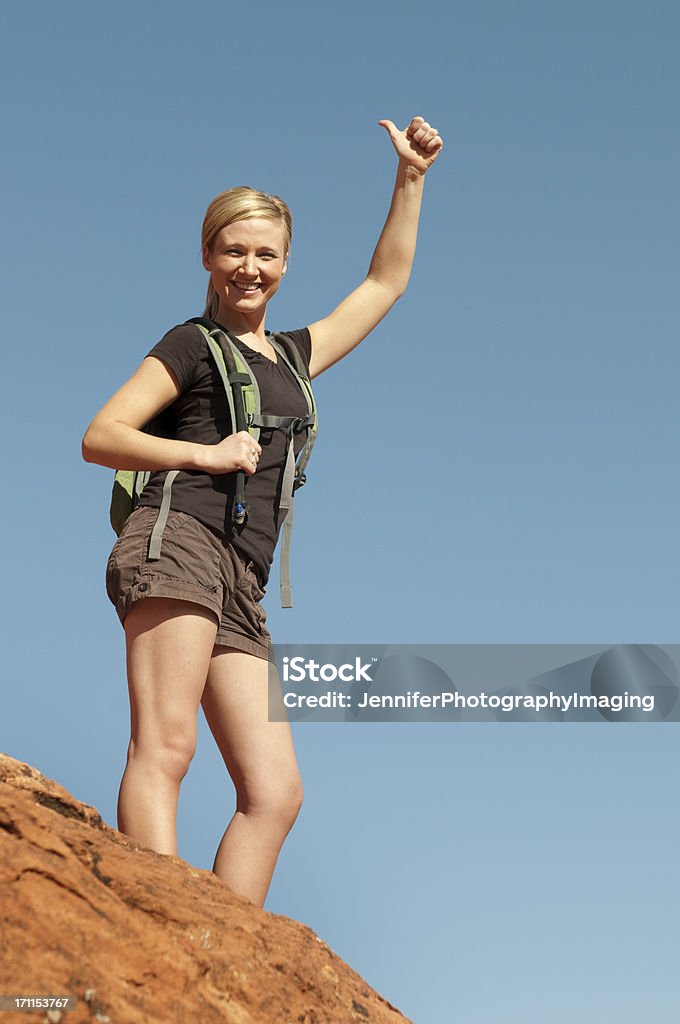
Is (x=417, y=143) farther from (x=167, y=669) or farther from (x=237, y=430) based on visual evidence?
(x=167, y=669)

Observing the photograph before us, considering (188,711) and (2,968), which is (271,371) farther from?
(2,968)

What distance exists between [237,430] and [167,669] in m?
0.98

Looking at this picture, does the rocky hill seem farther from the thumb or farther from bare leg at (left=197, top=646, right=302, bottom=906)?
the thumb

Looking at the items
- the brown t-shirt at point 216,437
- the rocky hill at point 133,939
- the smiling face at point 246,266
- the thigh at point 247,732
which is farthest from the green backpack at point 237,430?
the rocky hill at point 133,939

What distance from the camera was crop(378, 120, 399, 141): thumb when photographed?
586 centimetres

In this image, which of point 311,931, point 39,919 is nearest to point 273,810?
point 311,931

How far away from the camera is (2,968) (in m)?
2.84

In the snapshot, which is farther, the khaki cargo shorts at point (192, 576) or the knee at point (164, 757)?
the khaki cargo shorts at point (192, 576)

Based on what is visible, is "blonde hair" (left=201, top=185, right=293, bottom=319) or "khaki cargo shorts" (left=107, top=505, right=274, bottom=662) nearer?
"khaki cargo shorts" (left=107, top=505, right=274, bottom=662)

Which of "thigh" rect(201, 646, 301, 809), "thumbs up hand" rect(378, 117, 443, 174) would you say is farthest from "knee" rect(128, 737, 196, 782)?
"thumbs up hand" rect(378, 117, 443, 174)

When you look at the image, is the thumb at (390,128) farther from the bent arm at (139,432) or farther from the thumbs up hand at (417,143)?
the bent arm at (139,432)

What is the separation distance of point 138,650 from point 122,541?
1.46 ft

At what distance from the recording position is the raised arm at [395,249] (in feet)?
18.9

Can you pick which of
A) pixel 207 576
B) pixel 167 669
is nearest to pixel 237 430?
pixel 207 576
